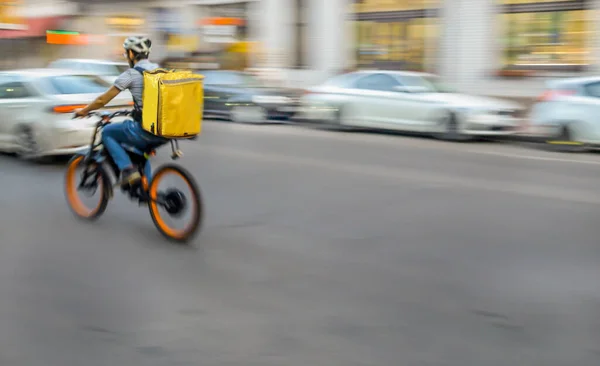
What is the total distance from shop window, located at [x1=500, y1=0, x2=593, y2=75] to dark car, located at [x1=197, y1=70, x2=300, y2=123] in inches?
250

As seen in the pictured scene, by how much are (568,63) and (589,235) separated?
1506 centimetres

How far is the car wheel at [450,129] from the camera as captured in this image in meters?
15.1

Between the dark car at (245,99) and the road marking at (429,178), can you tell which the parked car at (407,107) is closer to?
the dark car at (245,99)

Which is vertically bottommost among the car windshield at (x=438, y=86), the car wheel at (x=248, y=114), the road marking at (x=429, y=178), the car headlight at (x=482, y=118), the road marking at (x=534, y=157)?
the road marking at (x=534, y=157)

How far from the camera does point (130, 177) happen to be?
6.77m

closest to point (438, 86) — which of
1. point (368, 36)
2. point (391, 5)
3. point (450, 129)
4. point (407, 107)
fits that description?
point (407, 107)

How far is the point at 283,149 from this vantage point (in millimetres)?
13539

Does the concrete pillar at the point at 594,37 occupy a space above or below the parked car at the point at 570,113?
above

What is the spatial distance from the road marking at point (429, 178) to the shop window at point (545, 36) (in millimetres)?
11343

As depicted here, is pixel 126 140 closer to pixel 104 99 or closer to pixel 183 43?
pixel 104 99

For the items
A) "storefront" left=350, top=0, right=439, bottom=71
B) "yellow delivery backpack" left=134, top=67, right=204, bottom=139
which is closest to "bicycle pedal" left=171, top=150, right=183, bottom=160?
"yellow delivery backpack" left=134, top=67, right=204, bottom=139

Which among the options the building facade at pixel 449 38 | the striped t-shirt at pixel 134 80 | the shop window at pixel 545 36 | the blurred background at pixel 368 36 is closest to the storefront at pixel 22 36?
the blurred background at pixel 368 36

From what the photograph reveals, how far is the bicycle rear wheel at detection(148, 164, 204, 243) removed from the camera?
6.29 metres

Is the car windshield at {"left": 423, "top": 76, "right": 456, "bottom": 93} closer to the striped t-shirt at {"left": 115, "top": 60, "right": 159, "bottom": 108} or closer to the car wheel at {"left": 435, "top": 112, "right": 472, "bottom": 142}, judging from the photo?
the car wheel at {"left": 435, "top": 112, "right": 472, "bottom": 142}
